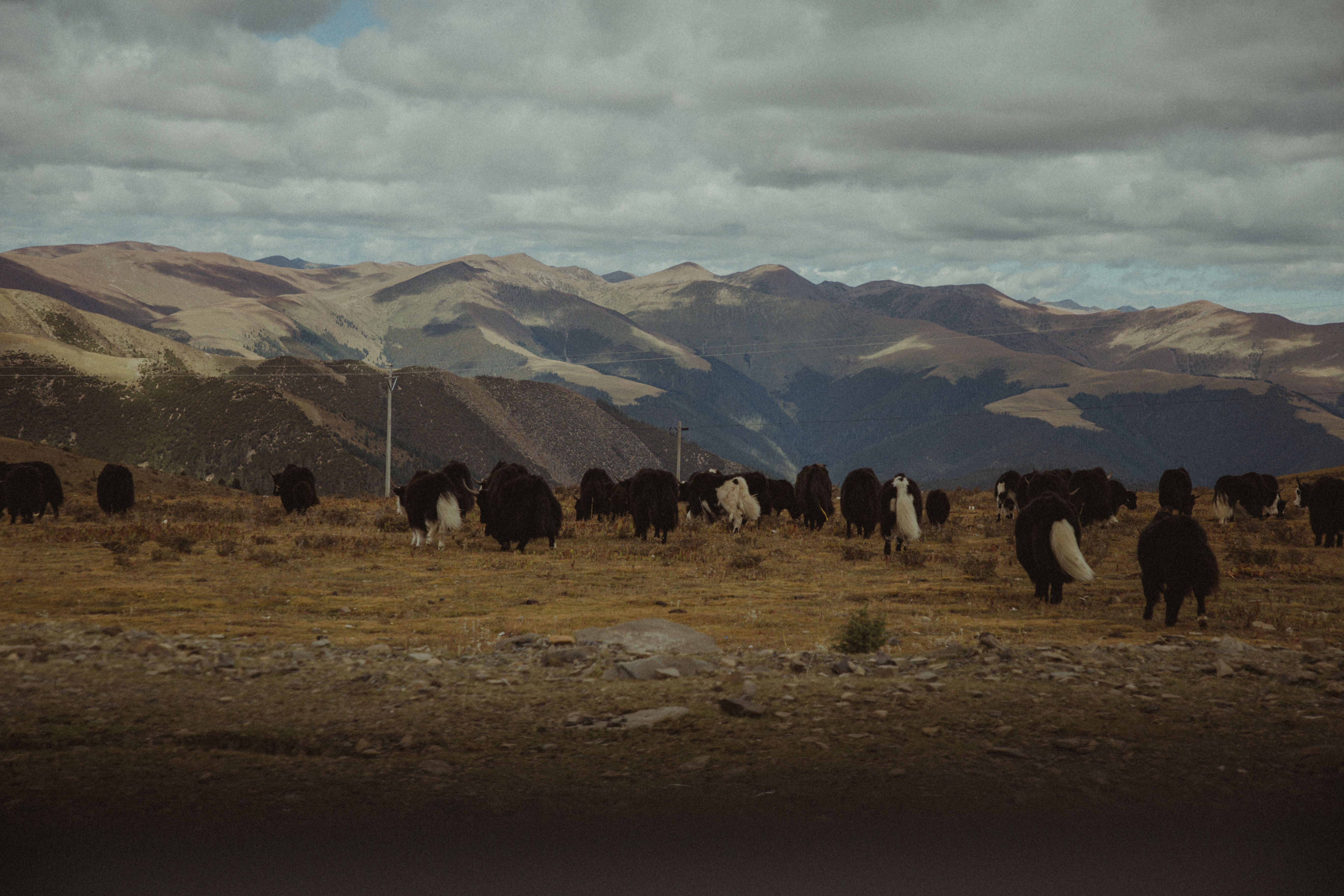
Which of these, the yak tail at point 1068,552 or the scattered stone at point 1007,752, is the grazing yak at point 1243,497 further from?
the scattered stone at point 1007,752

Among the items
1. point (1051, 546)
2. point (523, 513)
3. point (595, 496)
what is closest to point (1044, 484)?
point (595, 496)

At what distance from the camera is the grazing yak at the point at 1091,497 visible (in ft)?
95.6

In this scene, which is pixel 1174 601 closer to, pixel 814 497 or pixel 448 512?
pixel 448 512

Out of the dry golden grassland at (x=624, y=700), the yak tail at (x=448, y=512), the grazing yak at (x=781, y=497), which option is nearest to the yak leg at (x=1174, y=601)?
the dry golden grassland at (x=624, y=700)

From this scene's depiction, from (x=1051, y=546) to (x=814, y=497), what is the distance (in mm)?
15328

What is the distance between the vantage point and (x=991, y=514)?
37.7 meters

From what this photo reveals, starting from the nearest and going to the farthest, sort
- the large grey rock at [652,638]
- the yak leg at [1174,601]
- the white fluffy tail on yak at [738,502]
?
the large grey rock at [652,638] < the yak leg at [1174,601] < the white fluffy tail on yak at [738,502]

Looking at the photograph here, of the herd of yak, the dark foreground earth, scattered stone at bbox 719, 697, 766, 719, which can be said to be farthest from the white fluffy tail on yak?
scattered stone at bbox 719, 697, 766, 719

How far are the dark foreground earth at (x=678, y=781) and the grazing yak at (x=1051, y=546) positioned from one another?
5.17 m

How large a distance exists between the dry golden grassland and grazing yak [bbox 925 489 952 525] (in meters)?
13.4

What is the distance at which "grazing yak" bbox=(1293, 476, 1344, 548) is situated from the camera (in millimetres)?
23875

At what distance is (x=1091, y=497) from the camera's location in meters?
29.2

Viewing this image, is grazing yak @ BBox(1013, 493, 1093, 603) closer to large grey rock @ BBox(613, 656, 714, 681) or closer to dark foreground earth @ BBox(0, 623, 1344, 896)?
dark foreground earth @ BBox(0, 623, 1344, 896)

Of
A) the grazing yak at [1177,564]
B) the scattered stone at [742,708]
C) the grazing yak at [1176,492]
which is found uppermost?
the grazing yak at [1176,492]
